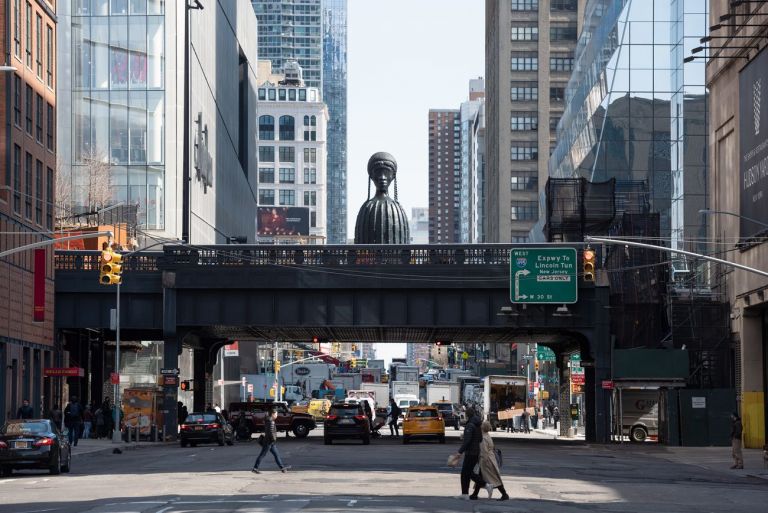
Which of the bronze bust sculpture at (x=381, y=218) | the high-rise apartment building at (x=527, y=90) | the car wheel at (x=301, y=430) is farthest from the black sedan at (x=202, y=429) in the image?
the high-rise apartment building at (x=527, y=90)

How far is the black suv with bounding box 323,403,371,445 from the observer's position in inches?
2168

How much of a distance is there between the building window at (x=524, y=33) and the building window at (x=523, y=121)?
30.6ft

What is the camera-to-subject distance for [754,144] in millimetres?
54625

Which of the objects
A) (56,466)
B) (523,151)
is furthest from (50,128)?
(523,151)

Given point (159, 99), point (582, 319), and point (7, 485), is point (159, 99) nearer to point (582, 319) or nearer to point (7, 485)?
point (582, 319)

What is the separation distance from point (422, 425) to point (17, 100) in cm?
2260

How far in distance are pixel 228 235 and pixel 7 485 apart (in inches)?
3517

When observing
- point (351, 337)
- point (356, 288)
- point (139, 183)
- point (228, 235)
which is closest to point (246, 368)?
point (228, 235)

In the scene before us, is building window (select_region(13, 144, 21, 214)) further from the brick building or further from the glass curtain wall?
the glass curtain wall

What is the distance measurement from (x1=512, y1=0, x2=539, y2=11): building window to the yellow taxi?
379 feet

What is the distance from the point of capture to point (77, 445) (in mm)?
54844

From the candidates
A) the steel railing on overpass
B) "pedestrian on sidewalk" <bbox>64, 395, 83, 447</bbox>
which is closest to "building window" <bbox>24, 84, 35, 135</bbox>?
the steel railing on overpass

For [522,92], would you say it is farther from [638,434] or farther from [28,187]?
[28,187]

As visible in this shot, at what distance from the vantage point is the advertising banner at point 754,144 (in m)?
52.8
